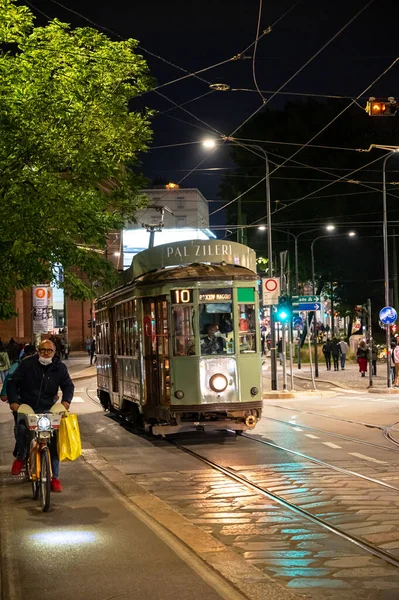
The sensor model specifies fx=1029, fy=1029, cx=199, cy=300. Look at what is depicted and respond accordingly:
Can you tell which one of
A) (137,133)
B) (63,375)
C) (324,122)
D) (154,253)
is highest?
(324,122)

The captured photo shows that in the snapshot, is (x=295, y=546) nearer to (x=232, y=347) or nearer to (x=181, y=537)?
(x=181, y=537)

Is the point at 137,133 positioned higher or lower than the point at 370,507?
higher

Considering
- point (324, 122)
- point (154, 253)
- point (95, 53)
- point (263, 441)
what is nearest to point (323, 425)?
point (263, 441)

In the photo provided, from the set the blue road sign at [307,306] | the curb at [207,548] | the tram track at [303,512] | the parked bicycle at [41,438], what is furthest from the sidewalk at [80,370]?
the parked bicycle at [41,438]

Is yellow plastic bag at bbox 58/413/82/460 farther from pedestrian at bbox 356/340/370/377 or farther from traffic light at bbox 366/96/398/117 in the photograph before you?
pedestrian at bbox 356/340/370/377

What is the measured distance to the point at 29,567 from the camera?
25.3 feet

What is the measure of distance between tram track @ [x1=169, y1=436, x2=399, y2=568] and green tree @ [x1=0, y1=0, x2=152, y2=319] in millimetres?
4913

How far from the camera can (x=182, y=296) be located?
1748 cm

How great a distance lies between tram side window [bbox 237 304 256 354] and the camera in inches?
692

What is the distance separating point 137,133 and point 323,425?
7.20 metres

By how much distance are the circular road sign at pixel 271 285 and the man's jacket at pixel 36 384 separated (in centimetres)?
2127

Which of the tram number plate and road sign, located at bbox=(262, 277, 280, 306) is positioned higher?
road sign, located at bbox=(262, 277, 280, 306)

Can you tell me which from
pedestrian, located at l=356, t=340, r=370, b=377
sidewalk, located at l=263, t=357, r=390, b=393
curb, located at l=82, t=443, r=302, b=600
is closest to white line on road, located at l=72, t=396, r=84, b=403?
sidewalk, located at l=263, t=357, r=390, b=393

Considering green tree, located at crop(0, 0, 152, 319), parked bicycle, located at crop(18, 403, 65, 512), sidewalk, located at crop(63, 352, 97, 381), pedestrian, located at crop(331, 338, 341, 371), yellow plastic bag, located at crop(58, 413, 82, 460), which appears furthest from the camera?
pedestrian, located at crop(331, 338, 341, 371)
